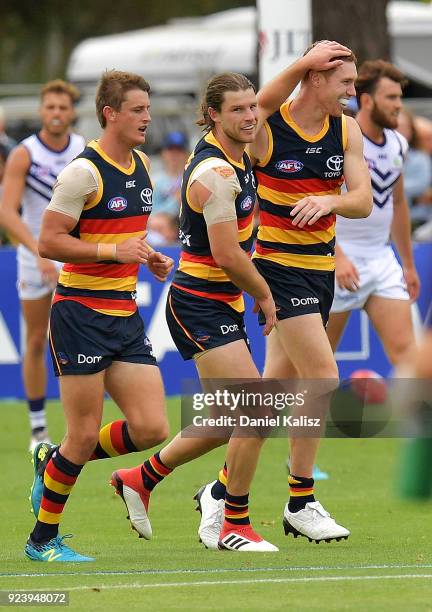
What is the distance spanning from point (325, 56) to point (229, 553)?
2.53m

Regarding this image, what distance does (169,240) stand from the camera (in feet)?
54.5

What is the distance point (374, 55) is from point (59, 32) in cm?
2794

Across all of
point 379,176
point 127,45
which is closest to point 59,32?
point 127,45

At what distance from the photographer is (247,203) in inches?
320

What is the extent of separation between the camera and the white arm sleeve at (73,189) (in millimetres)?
7855

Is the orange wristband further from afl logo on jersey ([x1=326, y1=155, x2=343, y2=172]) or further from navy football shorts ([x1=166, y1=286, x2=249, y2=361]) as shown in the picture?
afl logo on jersey ([x1=326, y1=155, x2=343, y2=172])

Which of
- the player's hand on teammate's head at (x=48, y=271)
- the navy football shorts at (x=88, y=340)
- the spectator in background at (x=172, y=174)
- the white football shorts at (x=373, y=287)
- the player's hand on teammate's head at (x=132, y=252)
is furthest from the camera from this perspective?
the spectator in background at (x=172, y=174)

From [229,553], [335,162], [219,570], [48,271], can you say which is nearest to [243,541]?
[229,553]

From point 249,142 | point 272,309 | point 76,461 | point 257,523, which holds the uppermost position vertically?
point 249,142

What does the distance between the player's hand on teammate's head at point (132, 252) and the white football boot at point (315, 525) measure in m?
1.64

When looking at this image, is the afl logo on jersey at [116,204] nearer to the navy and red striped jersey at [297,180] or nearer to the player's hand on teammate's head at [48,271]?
the navy and red striped jersey at [297,180]

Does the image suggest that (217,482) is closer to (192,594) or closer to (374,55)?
(192,594)

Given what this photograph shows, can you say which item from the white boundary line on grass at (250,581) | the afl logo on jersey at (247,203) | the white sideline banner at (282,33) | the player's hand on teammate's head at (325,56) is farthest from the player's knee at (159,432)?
the white sideline banner at (282,33)

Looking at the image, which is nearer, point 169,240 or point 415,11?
point 169,240
